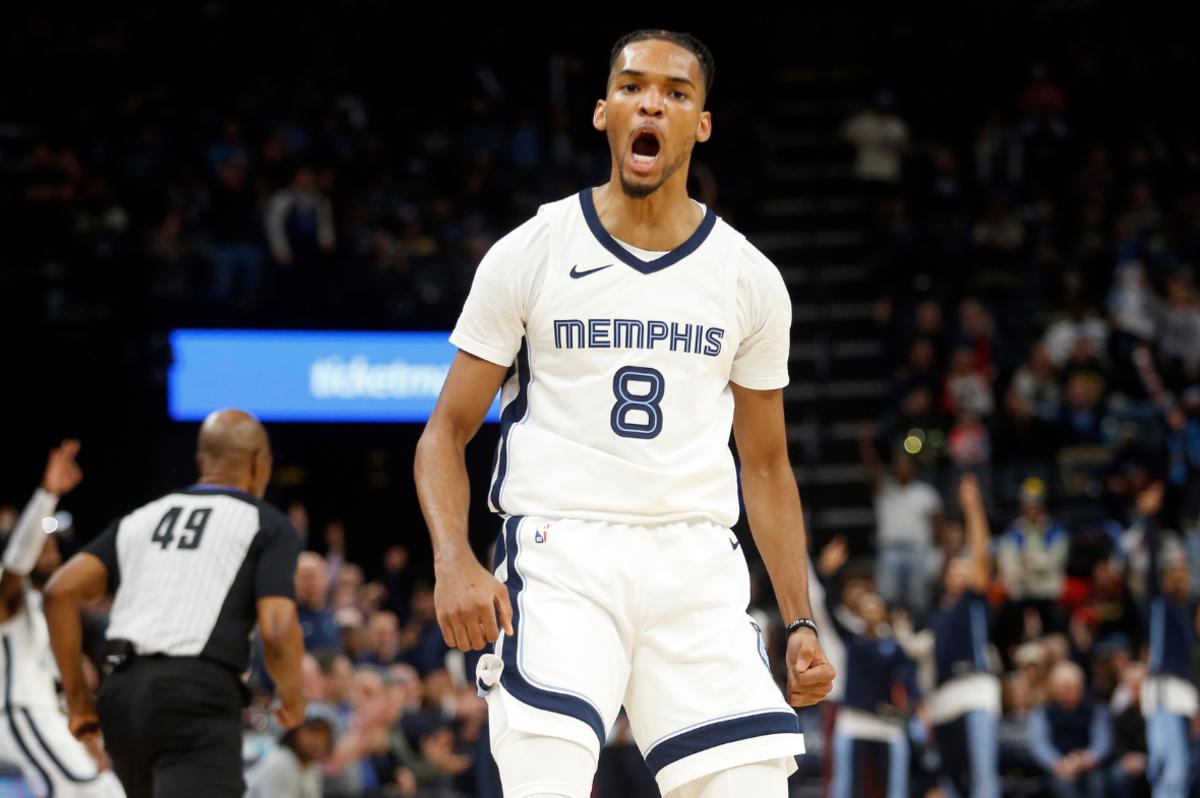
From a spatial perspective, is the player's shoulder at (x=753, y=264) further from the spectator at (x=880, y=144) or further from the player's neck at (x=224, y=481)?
the spectator at (x=880, y=144)

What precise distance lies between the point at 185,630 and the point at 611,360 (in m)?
2.28

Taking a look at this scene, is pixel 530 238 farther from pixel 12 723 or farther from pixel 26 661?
pixel 12 723

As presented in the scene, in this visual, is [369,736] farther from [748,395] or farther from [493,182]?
[493,182]

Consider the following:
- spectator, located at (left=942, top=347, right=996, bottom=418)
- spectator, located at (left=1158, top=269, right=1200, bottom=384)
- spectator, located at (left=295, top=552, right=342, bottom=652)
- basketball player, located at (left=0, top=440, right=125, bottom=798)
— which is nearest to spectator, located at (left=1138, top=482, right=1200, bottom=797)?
spectator, located at (left=942, top=347, right=996, bottom=418)

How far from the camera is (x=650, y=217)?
3932mm

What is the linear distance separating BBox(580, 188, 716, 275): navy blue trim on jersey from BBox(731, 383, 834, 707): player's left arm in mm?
337

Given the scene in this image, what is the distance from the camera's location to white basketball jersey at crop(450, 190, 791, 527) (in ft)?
12.2

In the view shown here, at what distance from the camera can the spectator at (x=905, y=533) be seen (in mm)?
14516

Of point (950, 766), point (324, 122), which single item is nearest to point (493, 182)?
point (324, 122)

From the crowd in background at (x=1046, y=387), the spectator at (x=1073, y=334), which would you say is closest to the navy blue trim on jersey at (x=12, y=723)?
the crowd in background at (x=1046, y=387)

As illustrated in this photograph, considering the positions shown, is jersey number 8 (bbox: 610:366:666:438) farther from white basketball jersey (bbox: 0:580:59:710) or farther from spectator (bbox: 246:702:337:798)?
spectator (bbox: 246:702:337:798)

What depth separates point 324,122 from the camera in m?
17.5

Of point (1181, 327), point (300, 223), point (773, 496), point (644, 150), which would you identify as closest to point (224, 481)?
point (773, 496)

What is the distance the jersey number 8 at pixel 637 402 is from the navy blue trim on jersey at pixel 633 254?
0.79 ft
